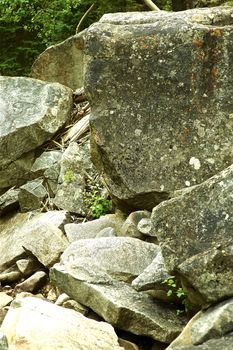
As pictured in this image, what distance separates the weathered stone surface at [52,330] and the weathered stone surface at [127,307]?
336mm

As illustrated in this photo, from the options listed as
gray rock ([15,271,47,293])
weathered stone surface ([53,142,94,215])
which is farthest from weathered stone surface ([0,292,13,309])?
weathered stone surface ([53,142,94,215])

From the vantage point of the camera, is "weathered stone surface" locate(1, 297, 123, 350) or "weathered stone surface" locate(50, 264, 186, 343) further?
"weathered stone surface" locate(50, 264, 186, 343)

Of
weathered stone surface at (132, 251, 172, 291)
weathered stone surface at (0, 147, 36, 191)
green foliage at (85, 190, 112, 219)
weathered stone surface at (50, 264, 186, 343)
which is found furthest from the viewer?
weathered stone surface at (0, 147, 36, 191)

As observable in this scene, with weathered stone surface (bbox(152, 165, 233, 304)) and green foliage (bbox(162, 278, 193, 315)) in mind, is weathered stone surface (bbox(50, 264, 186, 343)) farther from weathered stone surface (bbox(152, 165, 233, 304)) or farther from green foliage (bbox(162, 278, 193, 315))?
weathered stone surface (bbox(152, 165, 233, 304))

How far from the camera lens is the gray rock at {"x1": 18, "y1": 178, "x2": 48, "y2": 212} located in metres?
10.9

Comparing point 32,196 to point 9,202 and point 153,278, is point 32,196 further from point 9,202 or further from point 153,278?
point 153,278

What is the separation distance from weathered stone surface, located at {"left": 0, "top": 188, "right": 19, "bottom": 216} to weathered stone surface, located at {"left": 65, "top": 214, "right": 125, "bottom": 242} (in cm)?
233

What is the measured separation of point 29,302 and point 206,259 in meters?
1.89

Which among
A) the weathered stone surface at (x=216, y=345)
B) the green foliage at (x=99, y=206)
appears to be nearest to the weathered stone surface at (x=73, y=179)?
the green foliage at (x=99, y=206)

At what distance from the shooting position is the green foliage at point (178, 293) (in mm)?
6219

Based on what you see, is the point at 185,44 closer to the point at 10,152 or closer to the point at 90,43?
the point at 90,43

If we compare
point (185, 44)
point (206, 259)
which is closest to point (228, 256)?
point (206, 259)

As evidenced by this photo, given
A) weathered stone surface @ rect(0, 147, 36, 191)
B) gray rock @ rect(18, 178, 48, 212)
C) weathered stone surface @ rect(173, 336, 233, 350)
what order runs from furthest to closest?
weathered stone surface @ rect(0, 147, 36, 191), gray rock @ rect(18, 178, 48, 212), weathered stone surface @ rect(173, 336, 233, 350)

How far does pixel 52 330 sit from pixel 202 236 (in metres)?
1.57
